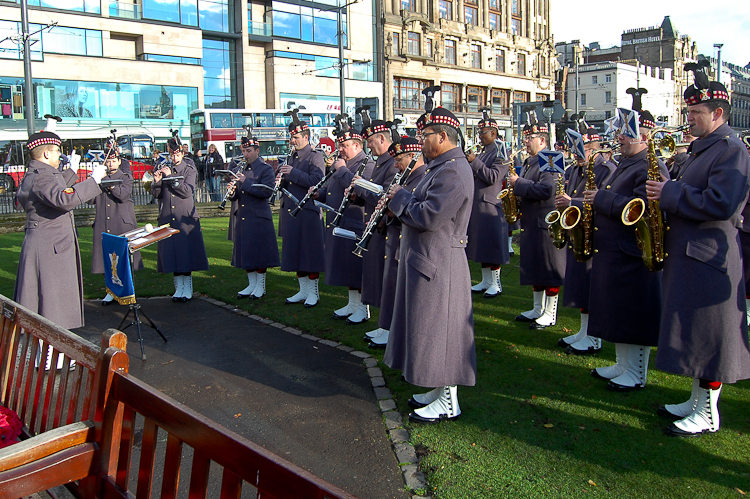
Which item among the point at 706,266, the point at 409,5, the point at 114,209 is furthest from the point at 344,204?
the point at 409,5

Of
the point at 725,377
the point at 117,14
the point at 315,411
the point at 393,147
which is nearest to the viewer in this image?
the point at 725,377

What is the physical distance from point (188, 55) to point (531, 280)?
39.3 m

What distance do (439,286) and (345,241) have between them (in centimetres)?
340

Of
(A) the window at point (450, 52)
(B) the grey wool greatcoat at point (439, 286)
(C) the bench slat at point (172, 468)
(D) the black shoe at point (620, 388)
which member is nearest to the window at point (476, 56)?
(A) the window at point (450, 52)

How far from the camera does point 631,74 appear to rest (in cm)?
7538

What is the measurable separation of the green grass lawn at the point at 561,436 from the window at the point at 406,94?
49088mm

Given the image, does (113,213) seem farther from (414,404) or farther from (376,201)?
(414,404)

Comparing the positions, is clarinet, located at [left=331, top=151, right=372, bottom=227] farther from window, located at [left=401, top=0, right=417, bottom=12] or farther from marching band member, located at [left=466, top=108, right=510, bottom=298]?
window, located at [left=401, top=0, right=417, bottom=12]

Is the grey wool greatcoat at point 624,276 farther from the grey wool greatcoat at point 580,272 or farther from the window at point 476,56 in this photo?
the window at point 476,56

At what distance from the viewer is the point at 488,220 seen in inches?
356

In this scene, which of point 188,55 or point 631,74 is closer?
point 188,55

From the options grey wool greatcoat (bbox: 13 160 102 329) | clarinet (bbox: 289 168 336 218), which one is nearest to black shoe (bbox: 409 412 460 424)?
grey wool greatcoat (bbox: 13 160 102 329)

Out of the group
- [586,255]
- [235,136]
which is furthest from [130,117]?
[586,255]

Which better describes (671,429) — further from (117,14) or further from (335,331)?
(117,14)
